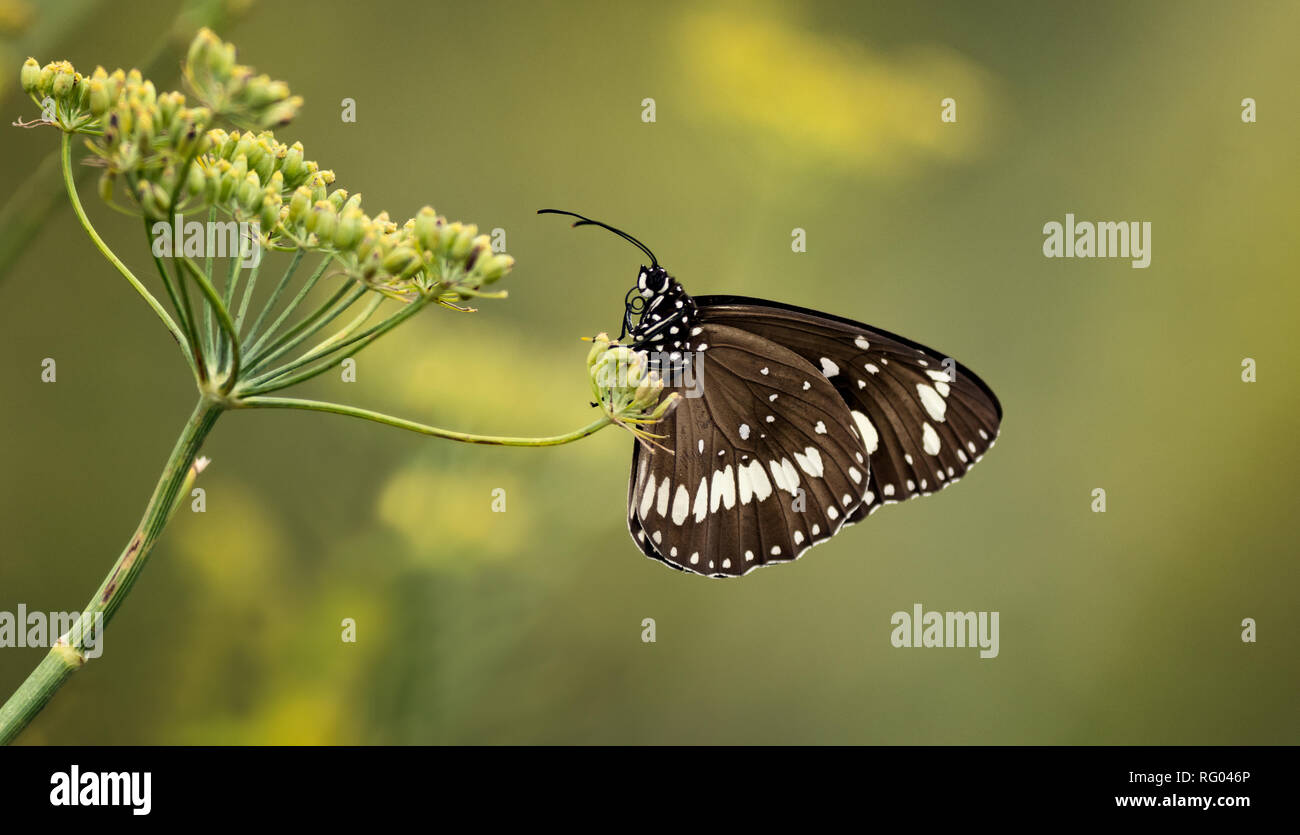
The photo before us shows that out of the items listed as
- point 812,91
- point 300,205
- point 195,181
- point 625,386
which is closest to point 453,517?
point 625,386

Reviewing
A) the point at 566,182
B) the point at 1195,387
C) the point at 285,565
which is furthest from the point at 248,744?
the point at 1195,387

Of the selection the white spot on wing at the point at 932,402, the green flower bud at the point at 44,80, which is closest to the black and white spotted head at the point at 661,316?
the white spot on wing at the point at 932,402

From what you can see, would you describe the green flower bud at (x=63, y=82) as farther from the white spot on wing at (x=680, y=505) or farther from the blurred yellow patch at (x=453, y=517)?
the white spot on wing at (x=680, y=505)

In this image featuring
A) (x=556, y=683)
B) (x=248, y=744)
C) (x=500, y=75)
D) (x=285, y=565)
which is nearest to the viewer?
(x=248, y=744)

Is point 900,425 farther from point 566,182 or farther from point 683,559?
point 566,182

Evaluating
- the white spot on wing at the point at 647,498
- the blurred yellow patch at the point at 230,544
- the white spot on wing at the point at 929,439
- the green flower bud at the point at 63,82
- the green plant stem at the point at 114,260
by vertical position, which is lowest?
the blurred yellow patch at the point at 230,544
